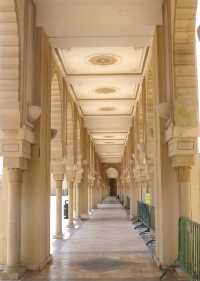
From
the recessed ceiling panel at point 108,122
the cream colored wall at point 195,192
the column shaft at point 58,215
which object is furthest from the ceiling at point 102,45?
the column shaft at point 58,215

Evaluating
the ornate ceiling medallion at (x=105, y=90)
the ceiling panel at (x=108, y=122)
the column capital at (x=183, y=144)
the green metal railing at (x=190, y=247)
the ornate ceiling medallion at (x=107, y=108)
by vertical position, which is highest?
the ornate ceiling medallion at (x=105, y=90)

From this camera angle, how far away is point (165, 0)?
6.80 metres

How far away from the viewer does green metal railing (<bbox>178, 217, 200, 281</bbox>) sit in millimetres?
4842

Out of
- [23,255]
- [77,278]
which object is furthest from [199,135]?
[23,255]

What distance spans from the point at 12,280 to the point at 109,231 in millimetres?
6728

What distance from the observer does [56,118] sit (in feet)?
33.3

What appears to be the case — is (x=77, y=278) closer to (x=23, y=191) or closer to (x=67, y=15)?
(x=23, y=191)

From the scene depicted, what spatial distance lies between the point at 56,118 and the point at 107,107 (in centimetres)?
536

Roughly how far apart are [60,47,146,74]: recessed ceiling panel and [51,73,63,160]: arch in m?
0.67

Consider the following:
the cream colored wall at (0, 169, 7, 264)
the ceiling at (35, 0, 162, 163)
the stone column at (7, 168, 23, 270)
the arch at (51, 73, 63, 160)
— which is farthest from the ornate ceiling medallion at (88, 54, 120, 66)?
the stone column at (7, 168, 23, 270)

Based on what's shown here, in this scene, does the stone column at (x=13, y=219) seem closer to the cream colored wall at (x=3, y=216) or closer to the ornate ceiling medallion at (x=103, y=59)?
the cream colored wall at (x=3, y=216)

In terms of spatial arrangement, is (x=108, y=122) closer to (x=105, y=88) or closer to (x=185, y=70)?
(x=105, y=88)

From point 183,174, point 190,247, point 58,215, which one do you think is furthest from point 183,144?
point 58,215

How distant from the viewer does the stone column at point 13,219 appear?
20.2 feet
